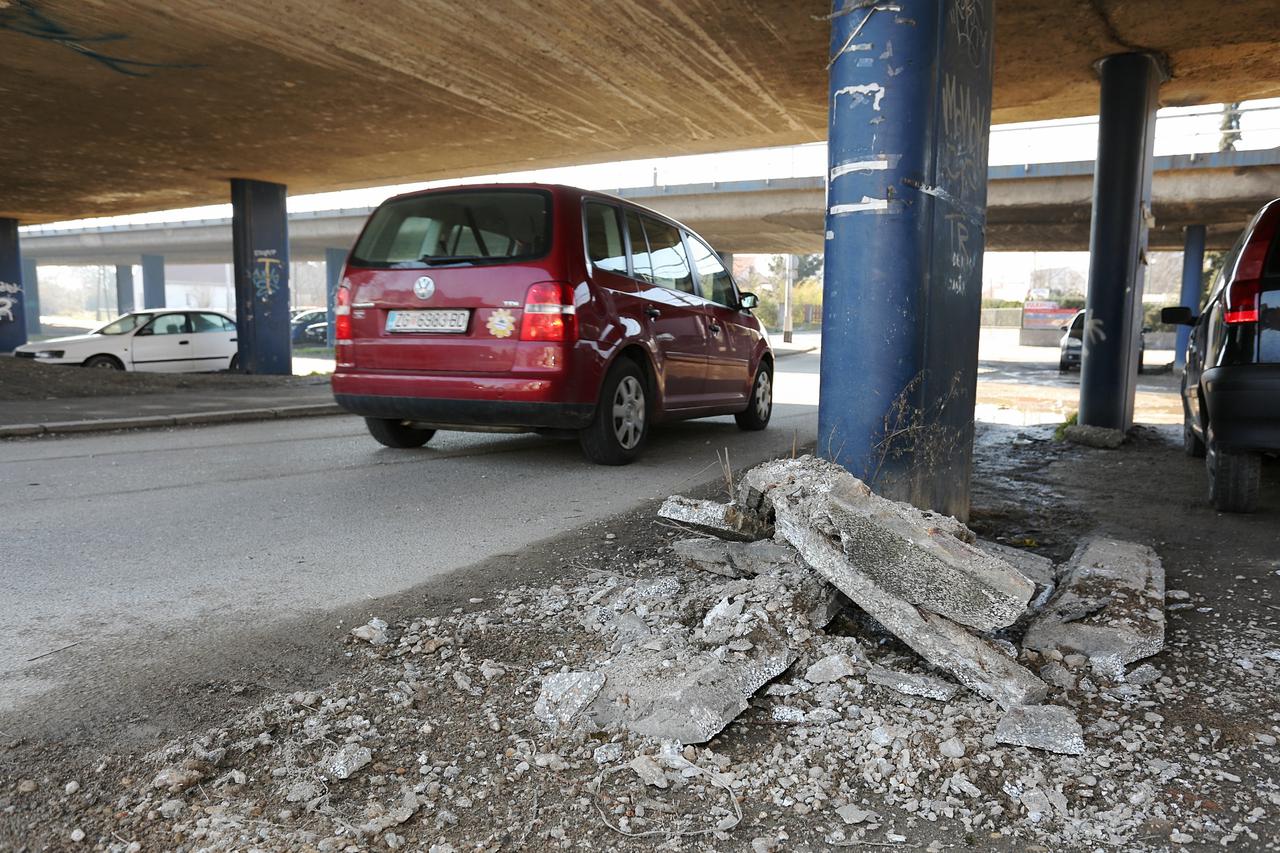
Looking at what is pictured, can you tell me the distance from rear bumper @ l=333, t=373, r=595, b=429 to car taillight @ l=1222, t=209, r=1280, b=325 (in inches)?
149

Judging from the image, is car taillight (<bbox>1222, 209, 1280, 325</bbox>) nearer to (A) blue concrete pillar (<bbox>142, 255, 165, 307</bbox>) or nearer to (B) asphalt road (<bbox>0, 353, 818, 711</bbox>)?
(B) asphalt road (<bbox>0, 353, 818, 711</bbox>)

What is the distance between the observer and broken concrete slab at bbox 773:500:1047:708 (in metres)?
2.44

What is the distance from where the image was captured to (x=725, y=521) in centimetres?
356

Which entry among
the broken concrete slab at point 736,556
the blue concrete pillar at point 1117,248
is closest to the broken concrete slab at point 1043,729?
the broken concrete slab at point 736,556

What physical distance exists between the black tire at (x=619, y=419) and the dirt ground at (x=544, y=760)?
3175mm

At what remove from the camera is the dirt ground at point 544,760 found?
1.89 m

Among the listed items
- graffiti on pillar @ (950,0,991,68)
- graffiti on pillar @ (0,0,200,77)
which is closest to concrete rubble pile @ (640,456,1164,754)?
graffiti on pillar @ (950,0,991,68)

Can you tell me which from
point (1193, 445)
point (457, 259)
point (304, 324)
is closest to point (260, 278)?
point (457, 259)

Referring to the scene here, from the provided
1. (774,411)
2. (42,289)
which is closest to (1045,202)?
(774,411)

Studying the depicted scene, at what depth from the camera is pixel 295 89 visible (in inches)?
435

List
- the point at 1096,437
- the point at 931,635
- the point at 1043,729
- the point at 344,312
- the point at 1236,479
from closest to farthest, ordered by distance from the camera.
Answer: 1. the point at 1043,729
2. the point at 931,635
3. the point at 1236,479
4. the point at 344,312
5. the point at 1096,437

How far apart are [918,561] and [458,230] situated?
4.39 m

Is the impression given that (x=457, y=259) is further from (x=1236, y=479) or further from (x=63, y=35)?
(x=63, y=35)

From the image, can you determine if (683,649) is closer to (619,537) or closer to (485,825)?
(485,825)
